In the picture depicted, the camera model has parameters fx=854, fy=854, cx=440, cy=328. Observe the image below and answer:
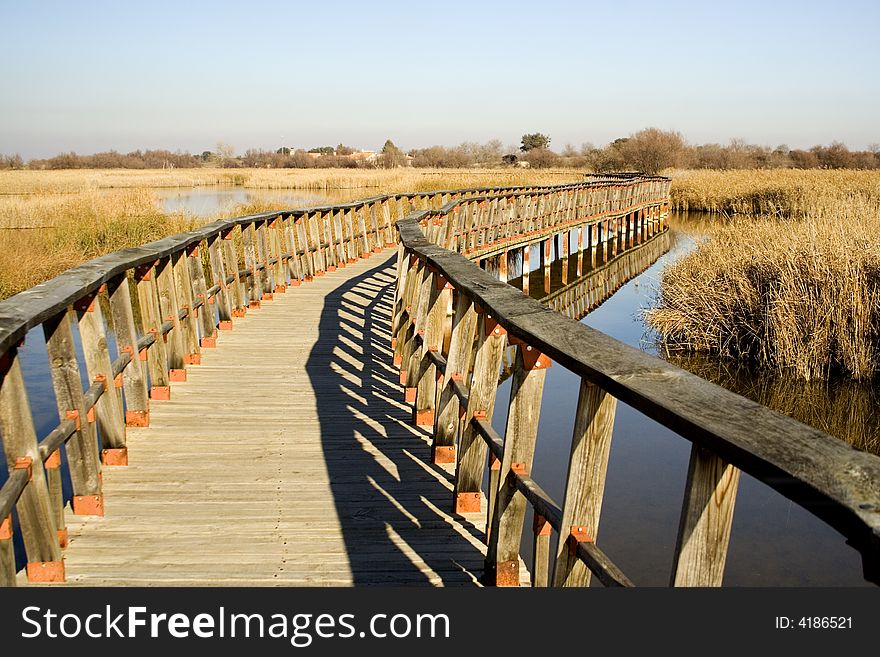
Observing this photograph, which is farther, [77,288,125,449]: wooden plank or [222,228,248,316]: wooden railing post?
[222,228,248,316]: wooden railing post

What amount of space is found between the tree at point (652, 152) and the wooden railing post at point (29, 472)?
72246 mm

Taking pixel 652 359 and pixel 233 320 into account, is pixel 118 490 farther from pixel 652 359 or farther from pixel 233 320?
pixel 233 320

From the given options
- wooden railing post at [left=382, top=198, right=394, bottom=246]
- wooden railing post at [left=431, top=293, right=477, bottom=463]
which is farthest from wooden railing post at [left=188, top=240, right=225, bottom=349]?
wooden railing post at [left=382, top=198, right=394, bottom=246]

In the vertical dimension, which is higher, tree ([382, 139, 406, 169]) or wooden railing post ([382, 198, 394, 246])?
wooden railing post ([382, 198, 394, 246])

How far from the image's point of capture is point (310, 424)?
5.60 meters

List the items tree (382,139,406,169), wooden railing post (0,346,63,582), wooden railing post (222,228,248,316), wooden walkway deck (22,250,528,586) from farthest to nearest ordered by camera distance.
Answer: tree (382,139,406,169)
wooden railing post (222,228,248,316)
wooden walkway deck (22,250,528,586)
wooden railing post (0,346,63,582)

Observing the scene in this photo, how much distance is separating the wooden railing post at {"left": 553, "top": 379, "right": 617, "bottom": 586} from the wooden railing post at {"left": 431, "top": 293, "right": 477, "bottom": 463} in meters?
1.76

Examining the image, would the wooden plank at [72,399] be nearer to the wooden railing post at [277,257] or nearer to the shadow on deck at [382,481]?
the shadow on deck at [382,481]

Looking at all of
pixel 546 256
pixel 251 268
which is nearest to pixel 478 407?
pixel 251 268

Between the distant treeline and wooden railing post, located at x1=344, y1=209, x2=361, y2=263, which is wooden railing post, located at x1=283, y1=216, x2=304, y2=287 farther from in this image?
the distant treeline

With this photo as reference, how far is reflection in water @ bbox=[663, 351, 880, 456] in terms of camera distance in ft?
32.1

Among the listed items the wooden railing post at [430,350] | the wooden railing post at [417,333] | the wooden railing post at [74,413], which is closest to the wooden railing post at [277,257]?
the wooden railing post at [417,333]

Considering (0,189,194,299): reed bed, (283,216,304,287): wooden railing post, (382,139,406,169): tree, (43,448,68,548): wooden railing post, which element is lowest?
(382,139,406,169): tree

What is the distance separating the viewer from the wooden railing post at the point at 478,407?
375 cm
